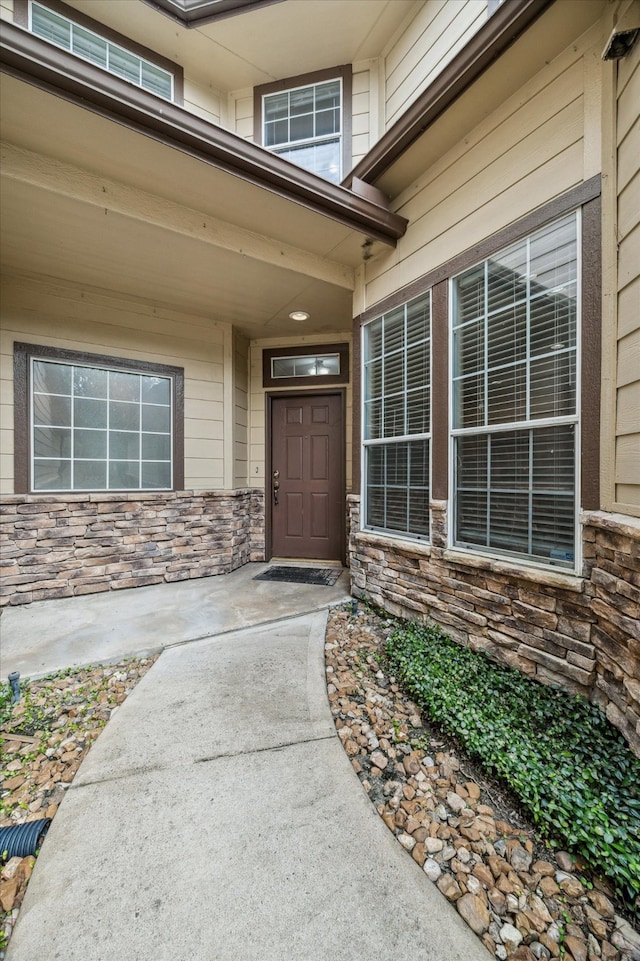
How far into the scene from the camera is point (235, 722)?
1.73 metres

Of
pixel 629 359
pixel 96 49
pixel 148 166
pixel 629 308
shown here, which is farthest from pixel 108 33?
pixel 629 359

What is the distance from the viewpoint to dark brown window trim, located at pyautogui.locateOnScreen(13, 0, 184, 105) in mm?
2678

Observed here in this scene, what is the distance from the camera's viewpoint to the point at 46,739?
1.69 m

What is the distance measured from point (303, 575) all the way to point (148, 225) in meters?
3.30

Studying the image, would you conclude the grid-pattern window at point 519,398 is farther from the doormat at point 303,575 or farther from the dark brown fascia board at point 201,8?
the dark brown fascia board at point 201,8

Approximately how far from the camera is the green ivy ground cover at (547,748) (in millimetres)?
1155

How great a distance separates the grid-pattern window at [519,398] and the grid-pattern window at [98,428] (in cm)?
295

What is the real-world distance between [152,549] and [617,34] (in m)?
4.43

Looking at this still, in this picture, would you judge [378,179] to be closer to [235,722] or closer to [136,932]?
[235,722]

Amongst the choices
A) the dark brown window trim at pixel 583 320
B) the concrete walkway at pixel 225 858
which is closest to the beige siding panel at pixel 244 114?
the dark brown window trim at pixel 583 320

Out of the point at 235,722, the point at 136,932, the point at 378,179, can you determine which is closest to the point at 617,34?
the point at 378,179

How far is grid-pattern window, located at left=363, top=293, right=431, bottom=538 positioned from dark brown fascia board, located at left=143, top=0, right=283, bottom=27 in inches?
103

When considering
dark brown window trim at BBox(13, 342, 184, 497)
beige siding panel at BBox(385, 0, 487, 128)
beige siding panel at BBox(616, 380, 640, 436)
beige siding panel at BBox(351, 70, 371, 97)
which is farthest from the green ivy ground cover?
beige siding panel at BBox(351, 70, 371, 97)

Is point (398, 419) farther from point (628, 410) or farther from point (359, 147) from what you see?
point (359, 147)
